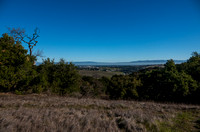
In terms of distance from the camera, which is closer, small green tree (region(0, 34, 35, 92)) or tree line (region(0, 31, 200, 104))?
small green tree (region(0, 34, 35, 92))

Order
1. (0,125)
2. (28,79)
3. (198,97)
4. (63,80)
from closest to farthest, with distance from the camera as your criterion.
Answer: (0,125), (28,79), (63,80), (198,97)

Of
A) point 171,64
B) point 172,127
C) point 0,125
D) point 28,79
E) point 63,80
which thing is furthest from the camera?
point 171,64

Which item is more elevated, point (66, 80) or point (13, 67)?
point (13, 67)

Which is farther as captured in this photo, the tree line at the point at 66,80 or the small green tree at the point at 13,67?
the tree line at the point at 66,80

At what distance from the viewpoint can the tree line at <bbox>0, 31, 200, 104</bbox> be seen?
1230 cm

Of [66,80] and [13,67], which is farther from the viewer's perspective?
[66,80]

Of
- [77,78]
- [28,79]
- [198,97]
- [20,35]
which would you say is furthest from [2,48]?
[198,97]

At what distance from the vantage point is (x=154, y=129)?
3.98m

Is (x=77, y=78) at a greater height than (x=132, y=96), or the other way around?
(x=77, y=78)

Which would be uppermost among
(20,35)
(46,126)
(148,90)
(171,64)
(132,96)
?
(20,35)

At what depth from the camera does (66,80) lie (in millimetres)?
18109

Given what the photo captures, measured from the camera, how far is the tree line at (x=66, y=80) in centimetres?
1230

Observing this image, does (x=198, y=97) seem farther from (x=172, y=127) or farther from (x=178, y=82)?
(x=172, y=127)

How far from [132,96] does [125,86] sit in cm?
297
